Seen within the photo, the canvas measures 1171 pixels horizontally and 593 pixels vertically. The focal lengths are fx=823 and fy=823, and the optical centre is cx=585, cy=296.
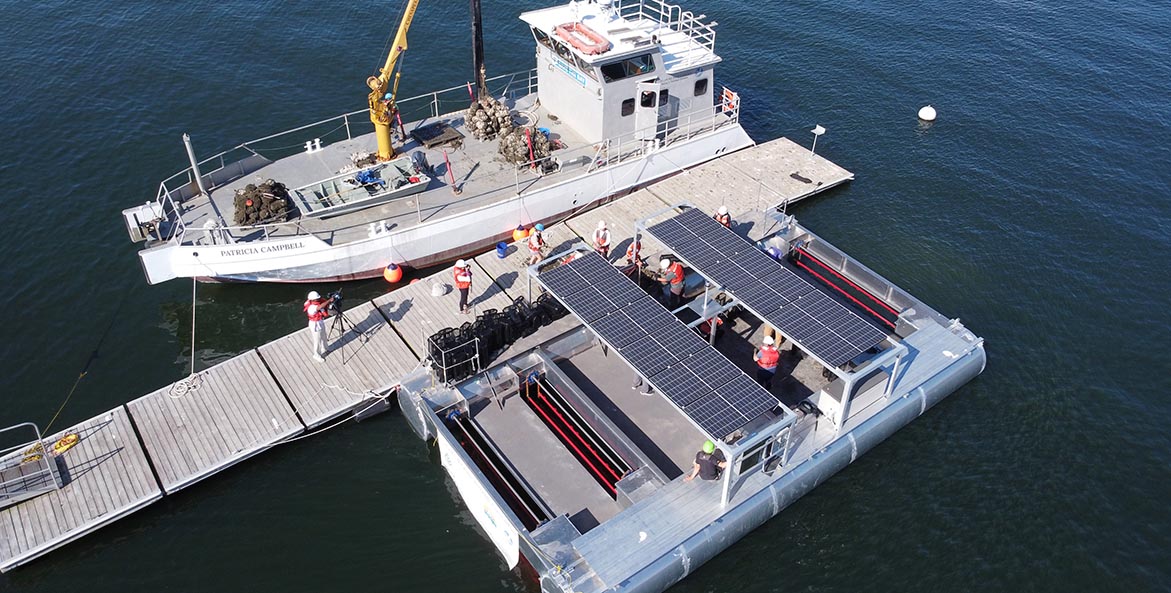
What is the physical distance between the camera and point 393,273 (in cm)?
3131

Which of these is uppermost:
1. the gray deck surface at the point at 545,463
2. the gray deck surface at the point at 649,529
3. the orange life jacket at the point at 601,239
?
the orange life jacket at the point at 601,239

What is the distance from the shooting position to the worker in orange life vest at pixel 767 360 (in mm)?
24609

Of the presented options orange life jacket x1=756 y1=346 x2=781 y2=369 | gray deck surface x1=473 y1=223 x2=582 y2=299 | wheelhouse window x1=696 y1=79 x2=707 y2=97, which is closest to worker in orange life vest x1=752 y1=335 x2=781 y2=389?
orange life jacket x1=756 y1=346 x2=781 y2=369

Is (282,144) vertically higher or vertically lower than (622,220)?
higher

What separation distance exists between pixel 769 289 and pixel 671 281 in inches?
139

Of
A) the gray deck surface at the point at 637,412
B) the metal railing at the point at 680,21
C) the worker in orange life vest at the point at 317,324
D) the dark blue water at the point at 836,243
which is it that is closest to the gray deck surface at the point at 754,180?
the dark blue water at the point at 836,243

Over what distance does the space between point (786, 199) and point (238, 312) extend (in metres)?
22.6

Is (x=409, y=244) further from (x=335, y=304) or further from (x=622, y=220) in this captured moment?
(x=622, y=220)

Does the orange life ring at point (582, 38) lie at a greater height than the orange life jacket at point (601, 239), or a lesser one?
greater

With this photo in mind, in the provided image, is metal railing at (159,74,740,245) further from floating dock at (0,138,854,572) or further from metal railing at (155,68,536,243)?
floating dock at (0,138,854,572)

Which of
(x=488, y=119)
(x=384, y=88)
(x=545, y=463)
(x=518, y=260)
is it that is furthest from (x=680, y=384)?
(x=488, y=119)

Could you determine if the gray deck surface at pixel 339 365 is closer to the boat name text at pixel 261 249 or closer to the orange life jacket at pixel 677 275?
the boat name text at pixel 261 249

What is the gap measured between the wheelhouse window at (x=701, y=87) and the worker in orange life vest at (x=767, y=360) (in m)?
15.3

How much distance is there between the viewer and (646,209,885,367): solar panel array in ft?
78.9
